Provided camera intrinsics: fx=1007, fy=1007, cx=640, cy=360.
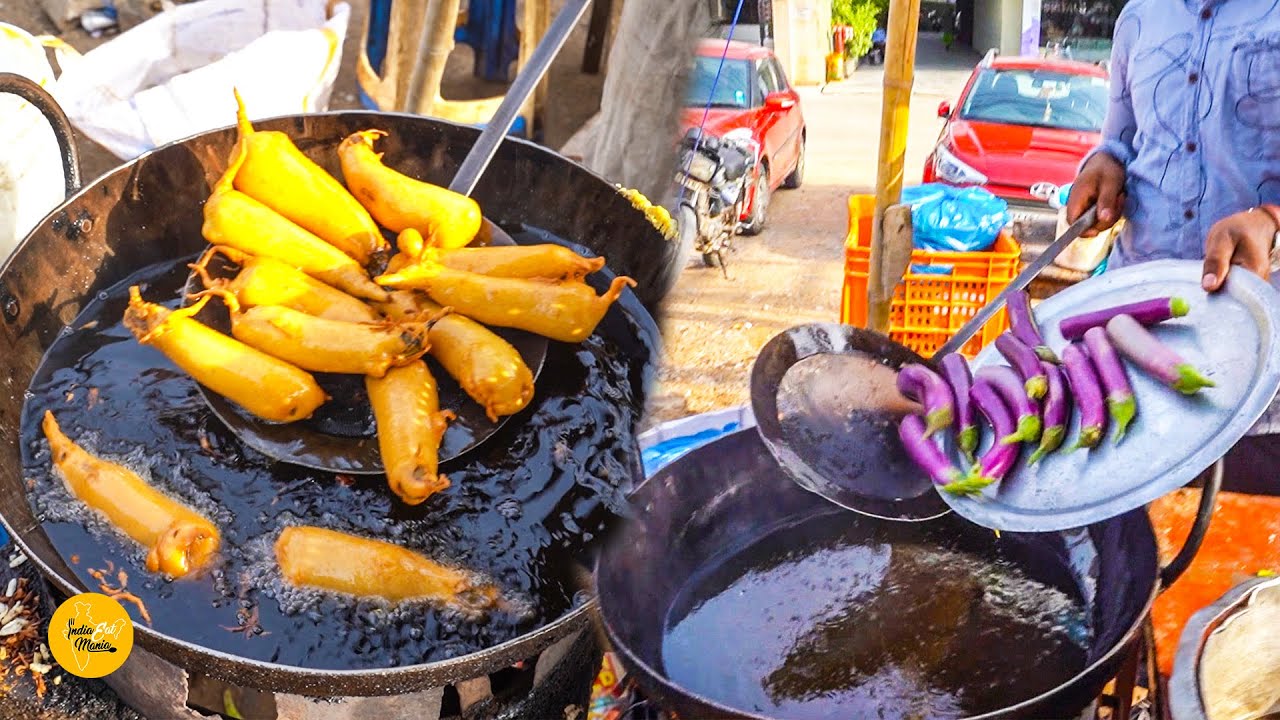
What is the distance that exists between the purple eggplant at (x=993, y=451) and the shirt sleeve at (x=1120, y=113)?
1104mm

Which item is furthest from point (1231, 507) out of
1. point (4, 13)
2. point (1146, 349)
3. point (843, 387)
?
point (4, 13)

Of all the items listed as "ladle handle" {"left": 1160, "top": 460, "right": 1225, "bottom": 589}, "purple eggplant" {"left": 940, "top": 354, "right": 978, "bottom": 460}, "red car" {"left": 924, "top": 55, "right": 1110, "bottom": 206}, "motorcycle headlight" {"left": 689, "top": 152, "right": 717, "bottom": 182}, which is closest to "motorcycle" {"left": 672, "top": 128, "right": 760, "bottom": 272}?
"motorcycle headlight" {"left": 689, "top": 152, "right": 717, "bottom": 182}

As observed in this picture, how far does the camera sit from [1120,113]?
2721 millimetres

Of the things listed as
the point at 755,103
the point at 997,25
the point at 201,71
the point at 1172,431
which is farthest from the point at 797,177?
the point at 1172,431

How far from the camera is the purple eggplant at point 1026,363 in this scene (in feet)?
6.11

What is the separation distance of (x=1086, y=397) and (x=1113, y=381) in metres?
0.05

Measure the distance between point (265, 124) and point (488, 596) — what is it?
1730mm

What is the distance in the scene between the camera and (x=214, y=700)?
2139 millimetres

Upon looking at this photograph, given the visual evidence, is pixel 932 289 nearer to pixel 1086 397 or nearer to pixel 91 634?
pixel 1086 397

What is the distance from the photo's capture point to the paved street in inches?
184

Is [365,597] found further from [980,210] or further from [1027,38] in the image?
[1027,38]

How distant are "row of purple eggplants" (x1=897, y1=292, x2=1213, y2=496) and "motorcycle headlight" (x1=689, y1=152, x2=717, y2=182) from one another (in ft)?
7.81

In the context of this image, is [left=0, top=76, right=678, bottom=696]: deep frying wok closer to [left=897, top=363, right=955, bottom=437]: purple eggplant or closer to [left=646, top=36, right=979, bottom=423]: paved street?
[left=897, top=363, right=955, bottom=437]: purple eggplant

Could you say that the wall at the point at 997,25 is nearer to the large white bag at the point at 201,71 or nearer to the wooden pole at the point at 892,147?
the wooden pole at the point at 892,147
